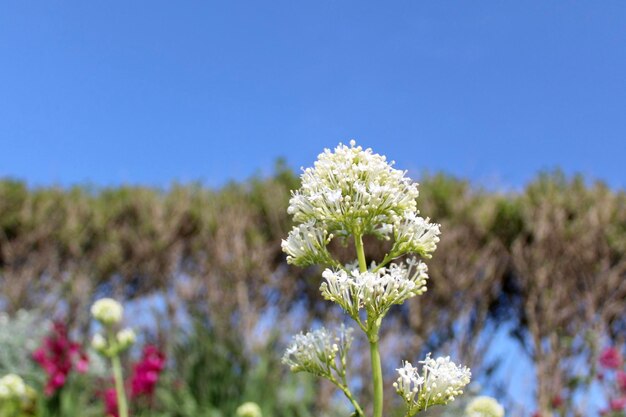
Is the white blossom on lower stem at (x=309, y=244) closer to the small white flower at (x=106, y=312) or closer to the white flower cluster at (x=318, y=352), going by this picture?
the white flower cluster at (x=318, y=352)

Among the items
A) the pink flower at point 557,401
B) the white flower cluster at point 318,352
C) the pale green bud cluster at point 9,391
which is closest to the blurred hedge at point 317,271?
the pink flower at point 557,401

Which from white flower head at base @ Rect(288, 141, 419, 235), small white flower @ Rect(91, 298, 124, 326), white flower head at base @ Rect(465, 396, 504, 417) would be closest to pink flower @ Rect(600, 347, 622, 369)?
white flower head at base @ Rect(465, 396, 504, 417)

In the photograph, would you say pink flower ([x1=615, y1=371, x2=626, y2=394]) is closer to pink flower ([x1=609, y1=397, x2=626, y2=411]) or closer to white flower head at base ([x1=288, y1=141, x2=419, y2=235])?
pink flower ([x1=609, y1=397, x2=626, y2=411])

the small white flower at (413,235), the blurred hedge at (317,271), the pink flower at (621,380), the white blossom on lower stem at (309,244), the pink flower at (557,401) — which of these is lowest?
the white blossom on lower stem at (309,244)

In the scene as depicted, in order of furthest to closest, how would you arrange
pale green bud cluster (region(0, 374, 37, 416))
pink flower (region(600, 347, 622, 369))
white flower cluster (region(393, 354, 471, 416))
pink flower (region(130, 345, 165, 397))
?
pink flower (region(600, 347, 622, 369))
pink flower (region(130, 345, 165, 397))
pale green bud cluster (region(0, 374, 37, 416))
white flower cluster (region(393, 354, 471, 416))

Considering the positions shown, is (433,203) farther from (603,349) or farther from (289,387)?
(289,387)

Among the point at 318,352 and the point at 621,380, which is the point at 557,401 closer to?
the point at 621,380

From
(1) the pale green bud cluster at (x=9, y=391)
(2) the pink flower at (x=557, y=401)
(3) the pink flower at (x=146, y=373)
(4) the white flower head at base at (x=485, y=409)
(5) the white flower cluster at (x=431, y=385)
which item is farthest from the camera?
(2) the pink flower at (x=557, y=401)
